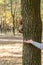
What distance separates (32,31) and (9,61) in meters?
4.99

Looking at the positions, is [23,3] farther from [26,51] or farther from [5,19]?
[5,19]

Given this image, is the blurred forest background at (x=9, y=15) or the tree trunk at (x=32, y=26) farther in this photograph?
the blurred forest background at (x=9, y=15)

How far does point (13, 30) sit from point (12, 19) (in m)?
1.36

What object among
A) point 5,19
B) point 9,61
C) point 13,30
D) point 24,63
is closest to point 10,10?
point 5,19

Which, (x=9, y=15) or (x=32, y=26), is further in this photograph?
(x=9, y=15)

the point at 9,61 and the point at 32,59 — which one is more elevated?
the point at 32,59

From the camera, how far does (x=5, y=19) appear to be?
19.8 metres

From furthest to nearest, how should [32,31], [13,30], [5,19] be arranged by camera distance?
1. [5,19]
2. [13,30]
3. [32,31]

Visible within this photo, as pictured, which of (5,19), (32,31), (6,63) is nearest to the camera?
(32,31)

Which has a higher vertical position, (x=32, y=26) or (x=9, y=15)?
(x=9, y=15)

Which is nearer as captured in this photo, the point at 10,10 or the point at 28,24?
the point at 28,24

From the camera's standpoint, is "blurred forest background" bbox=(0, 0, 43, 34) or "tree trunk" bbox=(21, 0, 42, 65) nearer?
"tree trunk" bbox=(21, 0, 42, 65)

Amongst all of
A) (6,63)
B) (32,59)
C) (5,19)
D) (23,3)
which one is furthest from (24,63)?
(5,19)

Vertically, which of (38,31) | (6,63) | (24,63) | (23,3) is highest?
(23,3)
